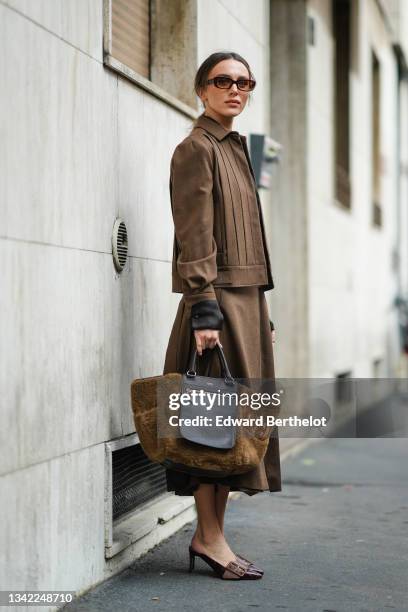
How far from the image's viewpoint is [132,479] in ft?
19.0

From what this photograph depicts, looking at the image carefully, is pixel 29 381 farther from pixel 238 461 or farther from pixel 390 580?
pixel 390 580

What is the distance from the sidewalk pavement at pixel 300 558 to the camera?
188 inches

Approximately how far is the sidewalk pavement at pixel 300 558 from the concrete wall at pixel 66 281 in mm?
233

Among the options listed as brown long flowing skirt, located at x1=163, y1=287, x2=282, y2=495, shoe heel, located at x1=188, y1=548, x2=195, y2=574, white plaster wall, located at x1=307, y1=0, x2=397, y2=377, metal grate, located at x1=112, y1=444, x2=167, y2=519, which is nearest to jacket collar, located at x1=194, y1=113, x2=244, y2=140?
brown long flowing skirt, located at x1=163, y1=287, x2=282, y2=495

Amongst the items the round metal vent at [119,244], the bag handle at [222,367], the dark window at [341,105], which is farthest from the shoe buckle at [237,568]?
the dark window at [341,105]

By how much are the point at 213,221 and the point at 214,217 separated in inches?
1.2

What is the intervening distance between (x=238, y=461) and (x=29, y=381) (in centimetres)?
92

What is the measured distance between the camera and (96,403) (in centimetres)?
498

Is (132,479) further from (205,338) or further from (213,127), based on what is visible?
(213,127)

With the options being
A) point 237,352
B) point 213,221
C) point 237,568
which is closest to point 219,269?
point 213,221

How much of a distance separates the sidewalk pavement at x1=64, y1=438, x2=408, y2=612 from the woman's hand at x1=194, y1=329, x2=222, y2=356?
3.29ft

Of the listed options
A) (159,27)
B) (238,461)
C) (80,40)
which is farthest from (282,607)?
(159,27)

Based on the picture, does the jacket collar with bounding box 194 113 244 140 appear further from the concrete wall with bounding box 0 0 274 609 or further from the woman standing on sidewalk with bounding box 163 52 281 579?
the concrete wall with bounding box 0 0 274 609

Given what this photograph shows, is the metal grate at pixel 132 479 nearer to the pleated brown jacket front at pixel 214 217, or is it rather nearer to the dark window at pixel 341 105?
the pleated brown jacket front at pixel 214 217
